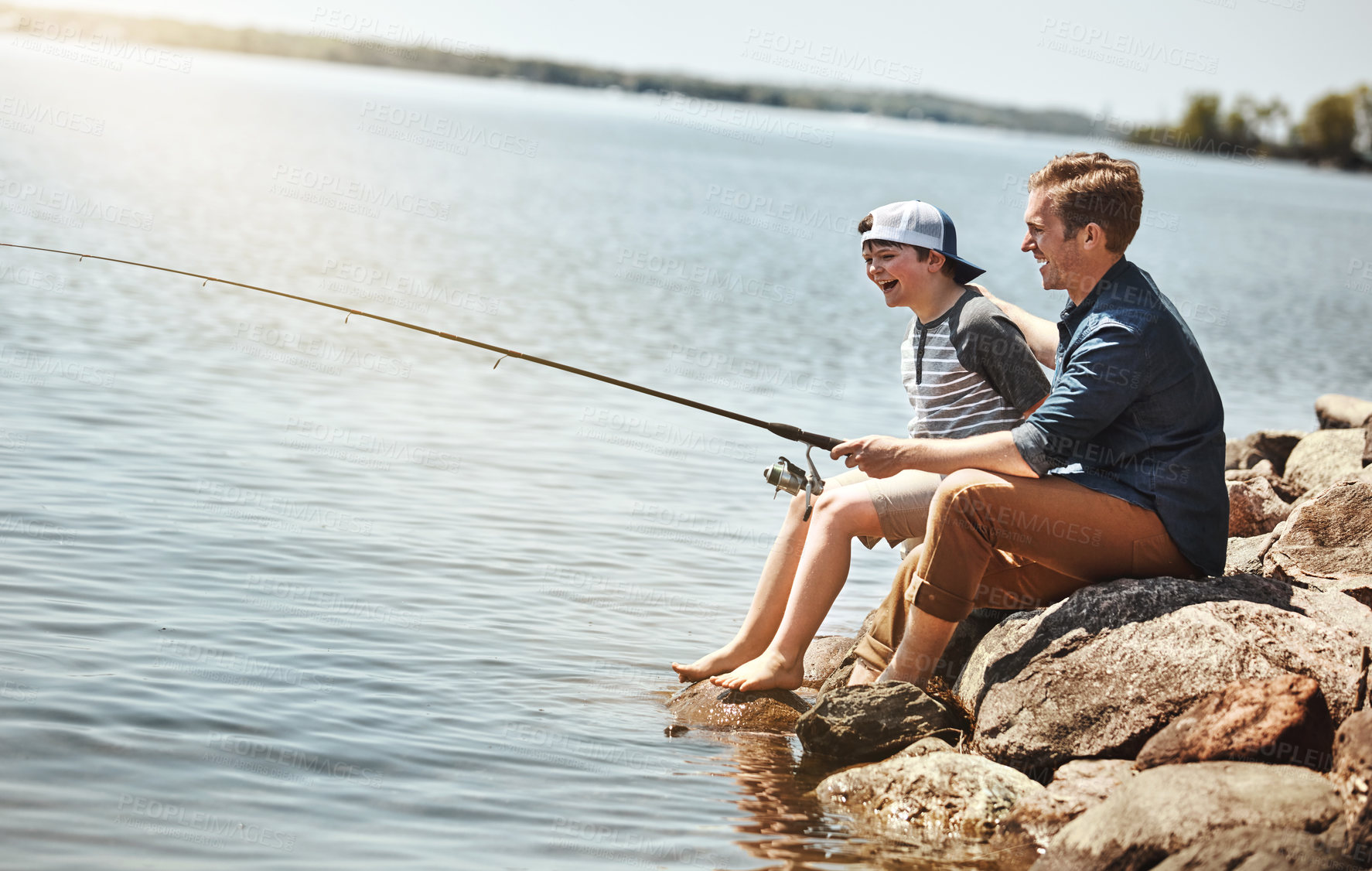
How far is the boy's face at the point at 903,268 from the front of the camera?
5020mm

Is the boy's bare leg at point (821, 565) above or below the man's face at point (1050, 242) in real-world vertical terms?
below

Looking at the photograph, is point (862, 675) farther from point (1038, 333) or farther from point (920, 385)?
point (1038, 333)

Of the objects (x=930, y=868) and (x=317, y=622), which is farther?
(x=317, y=622)

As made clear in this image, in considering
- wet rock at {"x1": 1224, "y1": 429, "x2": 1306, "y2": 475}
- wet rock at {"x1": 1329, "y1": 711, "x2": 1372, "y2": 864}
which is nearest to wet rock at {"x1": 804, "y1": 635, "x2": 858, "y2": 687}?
wet rock at {"x1": 1329, "y1": 711, "x2": 1372, "y2": 864}

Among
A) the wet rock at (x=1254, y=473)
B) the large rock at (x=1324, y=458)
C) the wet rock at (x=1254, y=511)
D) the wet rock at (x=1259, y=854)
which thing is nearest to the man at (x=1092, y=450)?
the wet rock at (x=1259, y=854)

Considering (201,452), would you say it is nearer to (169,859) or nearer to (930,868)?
(169,859)

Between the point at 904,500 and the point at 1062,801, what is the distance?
112 centimetres

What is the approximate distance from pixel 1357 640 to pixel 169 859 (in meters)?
3.47

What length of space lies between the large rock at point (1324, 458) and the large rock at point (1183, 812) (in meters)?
4.57

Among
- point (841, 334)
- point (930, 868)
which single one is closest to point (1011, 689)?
point (930, 868)

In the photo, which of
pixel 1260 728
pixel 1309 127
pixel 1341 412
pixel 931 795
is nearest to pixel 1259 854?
pixel 1260 728

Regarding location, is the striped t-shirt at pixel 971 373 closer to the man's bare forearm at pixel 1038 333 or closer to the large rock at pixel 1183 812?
the man's bare forearm at pixel 1038 333

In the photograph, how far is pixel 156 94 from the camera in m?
92.6

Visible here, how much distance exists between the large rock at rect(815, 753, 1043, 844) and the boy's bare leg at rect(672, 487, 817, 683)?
2.49 ft
